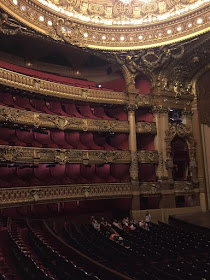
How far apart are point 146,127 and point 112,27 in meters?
5.16

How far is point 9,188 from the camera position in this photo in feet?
34.9

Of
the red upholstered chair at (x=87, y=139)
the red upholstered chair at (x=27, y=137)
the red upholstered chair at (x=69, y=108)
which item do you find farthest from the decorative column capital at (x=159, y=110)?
the red upholstered chair at (x=27, y=137)

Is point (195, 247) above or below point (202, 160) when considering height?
below

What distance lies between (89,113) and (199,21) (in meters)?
6.66

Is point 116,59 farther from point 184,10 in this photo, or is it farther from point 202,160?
point 202,160

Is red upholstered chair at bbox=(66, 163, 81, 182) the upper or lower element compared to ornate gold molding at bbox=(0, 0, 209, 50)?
lower

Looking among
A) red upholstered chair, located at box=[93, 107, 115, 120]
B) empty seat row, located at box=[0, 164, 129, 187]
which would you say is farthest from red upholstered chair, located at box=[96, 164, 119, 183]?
red upholstered chair, located at box=[93, 107, 115, 120]

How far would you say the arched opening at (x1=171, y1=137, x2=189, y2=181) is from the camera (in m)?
15.5

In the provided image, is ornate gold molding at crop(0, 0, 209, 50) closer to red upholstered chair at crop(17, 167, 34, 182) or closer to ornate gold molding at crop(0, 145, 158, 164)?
ornate gold molding at crop(0, 145, 158, 164)

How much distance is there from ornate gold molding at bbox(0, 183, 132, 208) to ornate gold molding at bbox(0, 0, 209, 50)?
21.1 feet

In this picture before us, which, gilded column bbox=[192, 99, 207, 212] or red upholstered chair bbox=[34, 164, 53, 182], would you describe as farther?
gilded column bbox=[192, 99, 207, 212]

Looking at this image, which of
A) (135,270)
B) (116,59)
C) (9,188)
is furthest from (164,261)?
(116,59)

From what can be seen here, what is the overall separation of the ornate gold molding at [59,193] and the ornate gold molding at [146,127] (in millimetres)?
2873

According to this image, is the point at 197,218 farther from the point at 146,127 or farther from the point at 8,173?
the point at 8,173
